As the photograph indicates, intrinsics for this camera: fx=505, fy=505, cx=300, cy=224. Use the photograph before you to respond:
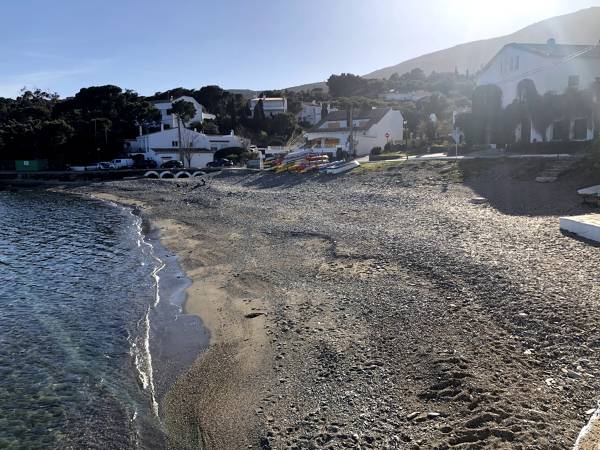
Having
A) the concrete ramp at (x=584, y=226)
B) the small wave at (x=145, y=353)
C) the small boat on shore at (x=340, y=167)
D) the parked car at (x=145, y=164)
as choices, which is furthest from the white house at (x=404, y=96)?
the small wave at (x=145, y=353)

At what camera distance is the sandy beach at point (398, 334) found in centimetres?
766

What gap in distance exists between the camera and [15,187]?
69.8 m

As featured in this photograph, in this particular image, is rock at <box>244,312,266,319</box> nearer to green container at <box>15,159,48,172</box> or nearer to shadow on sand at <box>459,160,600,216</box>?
shadow on sand at <box>459,160,600,216</box>

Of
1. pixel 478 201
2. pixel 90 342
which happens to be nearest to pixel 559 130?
pixel 478 201

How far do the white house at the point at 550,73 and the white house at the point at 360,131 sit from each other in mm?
19837

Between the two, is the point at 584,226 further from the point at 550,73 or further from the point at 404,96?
the point at 404,96

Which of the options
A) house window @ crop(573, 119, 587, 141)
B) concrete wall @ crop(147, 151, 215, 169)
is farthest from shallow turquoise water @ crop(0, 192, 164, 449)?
concrete wall @ crop(147, 151, 215, 169)

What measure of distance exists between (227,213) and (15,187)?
1998 inches

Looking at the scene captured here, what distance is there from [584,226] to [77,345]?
15.7m

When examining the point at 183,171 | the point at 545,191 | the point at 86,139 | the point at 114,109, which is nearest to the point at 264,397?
the point at 545,191

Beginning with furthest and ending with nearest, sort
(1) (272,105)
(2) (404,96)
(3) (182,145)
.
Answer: (2) (404,96) → (1) (272,105) → (3) (182,145)

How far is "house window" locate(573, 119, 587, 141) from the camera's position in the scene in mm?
39250

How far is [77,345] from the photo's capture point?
12.8m

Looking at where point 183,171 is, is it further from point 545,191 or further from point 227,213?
point 545,191
